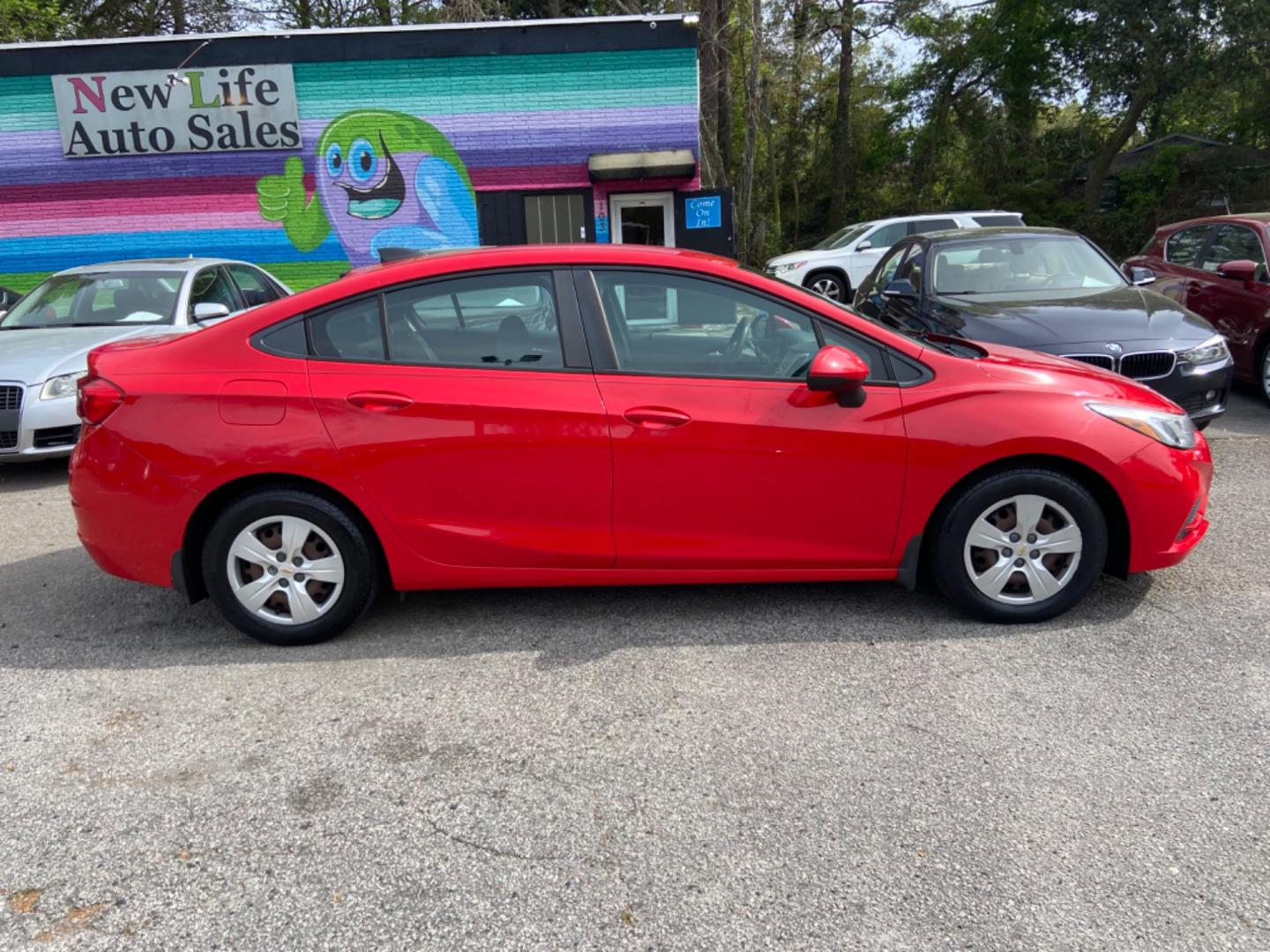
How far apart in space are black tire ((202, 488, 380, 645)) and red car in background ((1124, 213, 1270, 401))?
7149 mm

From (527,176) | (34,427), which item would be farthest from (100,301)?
(527,176)

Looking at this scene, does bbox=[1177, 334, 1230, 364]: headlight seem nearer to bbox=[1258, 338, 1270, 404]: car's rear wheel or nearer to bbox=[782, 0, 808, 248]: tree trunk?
bbox=[1258, 338, 1270, 404]: car's rear wheel

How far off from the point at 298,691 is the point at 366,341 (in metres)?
1.42

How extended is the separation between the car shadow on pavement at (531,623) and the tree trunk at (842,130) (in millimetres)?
25246

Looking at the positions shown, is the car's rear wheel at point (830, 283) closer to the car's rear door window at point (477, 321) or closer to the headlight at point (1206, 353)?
the headlight at point (1206, 353)

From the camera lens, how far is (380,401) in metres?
3.66

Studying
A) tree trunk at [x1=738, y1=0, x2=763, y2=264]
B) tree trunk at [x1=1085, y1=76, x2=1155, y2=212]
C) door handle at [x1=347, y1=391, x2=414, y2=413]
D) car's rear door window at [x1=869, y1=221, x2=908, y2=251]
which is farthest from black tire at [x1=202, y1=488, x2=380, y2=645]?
tree trunk at [x1=1085, y1=76, x2=1155, y2=212]

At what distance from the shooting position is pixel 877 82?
2838 cm

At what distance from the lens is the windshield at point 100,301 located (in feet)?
25.1

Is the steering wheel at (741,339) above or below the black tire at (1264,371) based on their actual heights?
above

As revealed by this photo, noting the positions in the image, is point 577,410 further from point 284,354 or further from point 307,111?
point 307,111

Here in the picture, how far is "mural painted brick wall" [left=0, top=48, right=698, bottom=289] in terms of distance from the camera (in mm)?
14195

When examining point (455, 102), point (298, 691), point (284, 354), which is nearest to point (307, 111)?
point (455, 102)

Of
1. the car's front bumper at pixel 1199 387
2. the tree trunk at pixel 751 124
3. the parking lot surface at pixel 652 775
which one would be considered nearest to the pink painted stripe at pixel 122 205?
the tree trunk at pixel 751 124
